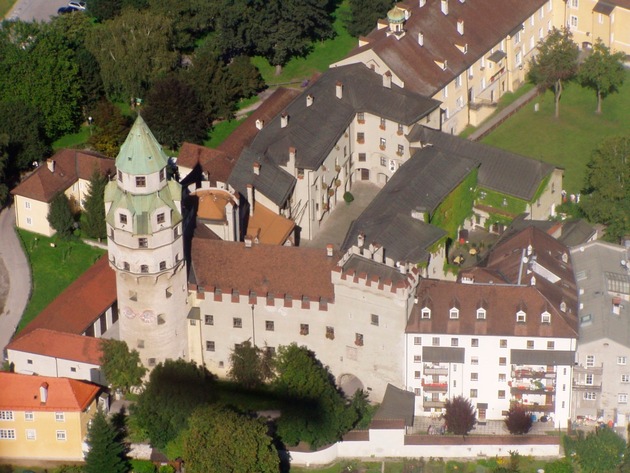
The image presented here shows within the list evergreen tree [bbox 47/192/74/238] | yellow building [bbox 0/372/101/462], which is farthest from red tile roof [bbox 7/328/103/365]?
evergreen tree [bbox 47/192/74/238]

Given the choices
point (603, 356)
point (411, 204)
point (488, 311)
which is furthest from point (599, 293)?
point (411, 204)

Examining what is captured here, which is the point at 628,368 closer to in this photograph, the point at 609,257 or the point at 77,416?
the point at 609,257

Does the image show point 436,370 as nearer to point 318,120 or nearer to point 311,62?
Result: point 318,120

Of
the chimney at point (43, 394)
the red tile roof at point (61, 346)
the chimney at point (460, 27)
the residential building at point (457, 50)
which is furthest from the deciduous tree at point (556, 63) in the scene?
the chimney at point (43, 394)

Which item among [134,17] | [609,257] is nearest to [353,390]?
[609,257]

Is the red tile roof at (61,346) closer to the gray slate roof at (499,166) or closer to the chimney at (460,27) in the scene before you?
the gray slate roof at (499,166)
